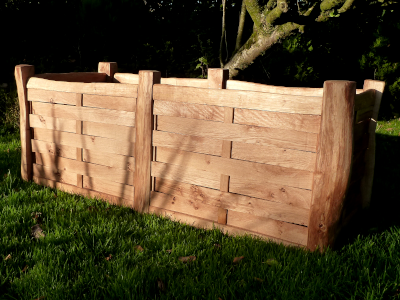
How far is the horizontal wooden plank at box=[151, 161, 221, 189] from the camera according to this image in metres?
3.36

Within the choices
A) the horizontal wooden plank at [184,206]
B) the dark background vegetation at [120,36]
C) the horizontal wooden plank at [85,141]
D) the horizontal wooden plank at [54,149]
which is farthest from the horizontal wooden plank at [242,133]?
the dark background vegetation at [120,36]

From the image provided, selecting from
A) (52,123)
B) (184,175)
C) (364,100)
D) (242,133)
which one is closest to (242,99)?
(242,133)

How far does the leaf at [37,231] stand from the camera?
3201 millimetres

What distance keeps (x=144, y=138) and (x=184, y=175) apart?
1.61ft

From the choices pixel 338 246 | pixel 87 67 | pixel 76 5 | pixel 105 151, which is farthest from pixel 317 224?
pixel 76 5

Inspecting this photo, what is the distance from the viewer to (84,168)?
13.4 feet

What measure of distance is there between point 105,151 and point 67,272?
147 cm

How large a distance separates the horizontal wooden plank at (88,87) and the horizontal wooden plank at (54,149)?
57 centimetres

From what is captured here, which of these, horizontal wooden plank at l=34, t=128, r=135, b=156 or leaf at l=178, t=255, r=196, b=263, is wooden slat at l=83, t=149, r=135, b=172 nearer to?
horizontal wooden plank at l=34, t=128, r=135, b=156

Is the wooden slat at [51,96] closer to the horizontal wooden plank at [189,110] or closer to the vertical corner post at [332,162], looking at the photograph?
the horizontal wooden plank at [189,110]

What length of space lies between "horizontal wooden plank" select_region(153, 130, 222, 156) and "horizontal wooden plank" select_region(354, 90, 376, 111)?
1.06 meters

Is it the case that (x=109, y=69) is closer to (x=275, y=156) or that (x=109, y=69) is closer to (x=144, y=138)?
(x=144, y=138)

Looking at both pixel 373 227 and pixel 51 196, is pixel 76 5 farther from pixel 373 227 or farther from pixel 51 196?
pixel 373 227

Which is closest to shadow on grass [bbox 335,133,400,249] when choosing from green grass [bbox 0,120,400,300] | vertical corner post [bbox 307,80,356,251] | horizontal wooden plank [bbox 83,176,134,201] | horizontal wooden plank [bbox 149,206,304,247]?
green grass [bbox 0,120,400,300]
